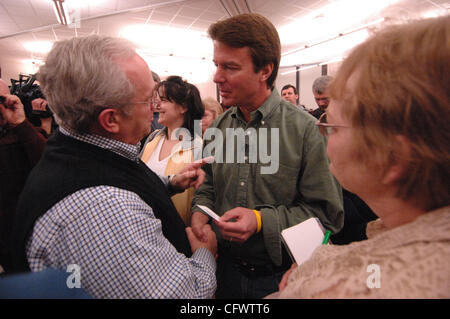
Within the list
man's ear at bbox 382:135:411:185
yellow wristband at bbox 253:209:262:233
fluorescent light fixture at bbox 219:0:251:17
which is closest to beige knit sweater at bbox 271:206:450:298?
man's ear at bbox 382:135:411:185

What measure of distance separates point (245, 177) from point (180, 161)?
2.78ft

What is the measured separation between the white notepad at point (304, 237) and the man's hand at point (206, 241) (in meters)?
0.41

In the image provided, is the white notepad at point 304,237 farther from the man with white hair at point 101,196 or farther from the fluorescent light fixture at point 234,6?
the fluorescent light fixture at point 234,6

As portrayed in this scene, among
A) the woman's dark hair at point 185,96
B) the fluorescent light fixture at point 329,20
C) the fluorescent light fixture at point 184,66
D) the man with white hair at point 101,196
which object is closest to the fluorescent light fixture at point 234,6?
the fluorescent light fixture at point 329,20

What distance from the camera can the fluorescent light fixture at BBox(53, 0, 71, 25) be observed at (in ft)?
16.0

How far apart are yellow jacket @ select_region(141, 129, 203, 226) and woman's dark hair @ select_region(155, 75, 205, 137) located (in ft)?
0.73

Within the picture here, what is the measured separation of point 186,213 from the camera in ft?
6.24

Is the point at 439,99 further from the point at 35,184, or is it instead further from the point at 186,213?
the point at 186,213

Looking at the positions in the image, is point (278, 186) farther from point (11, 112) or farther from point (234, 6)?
point (234, 6)

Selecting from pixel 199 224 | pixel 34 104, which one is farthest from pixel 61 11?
pixel 199 224

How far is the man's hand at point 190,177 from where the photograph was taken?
4.89ft

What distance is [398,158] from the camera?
1.94 ft

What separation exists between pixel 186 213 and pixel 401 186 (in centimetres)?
153

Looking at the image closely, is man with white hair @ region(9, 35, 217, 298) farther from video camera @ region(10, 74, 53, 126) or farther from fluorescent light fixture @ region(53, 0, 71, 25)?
fluorescent light fixture @ region(53, 0, 71, 25)
